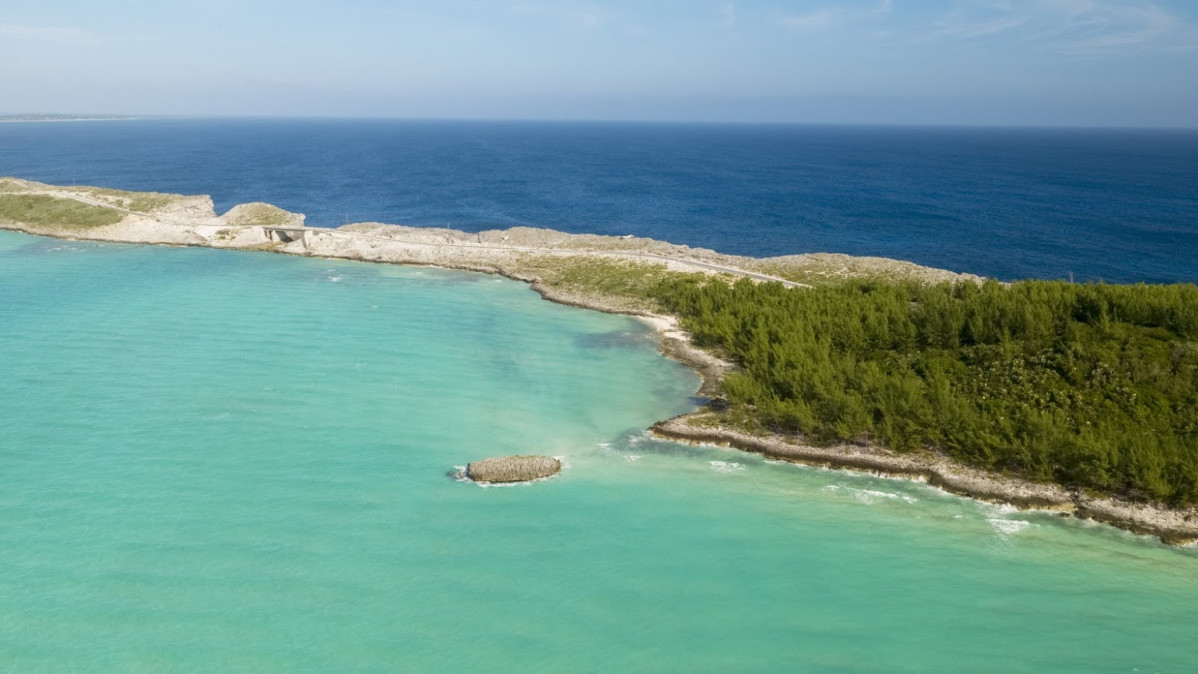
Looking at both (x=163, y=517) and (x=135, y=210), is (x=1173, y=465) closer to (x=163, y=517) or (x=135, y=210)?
(x=163, y=517)

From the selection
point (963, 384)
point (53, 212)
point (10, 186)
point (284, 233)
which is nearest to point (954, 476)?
point (963, 384)

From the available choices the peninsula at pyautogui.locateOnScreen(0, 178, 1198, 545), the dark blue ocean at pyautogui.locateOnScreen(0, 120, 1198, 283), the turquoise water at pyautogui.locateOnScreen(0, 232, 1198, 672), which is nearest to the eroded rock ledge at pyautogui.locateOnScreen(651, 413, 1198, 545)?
the peninsula at pyautogui.locateOnScreen(0, 178, 1198, 545)

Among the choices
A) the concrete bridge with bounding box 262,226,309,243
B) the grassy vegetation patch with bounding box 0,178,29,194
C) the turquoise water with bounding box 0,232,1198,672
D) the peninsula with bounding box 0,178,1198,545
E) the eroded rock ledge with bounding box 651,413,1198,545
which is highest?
the grassy vegetation patch with bounding box 0,178,29,194

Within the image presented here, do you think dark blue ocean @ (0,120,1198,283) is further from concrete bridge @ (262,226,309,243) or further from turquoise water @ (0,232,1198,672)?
turquoise water @ (0,232,1198,672)

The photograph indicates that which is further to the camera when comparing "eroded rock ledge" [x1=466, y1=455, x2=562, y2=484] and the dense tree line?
"eroded rock ledge" [x1=466, y1=455, x2=562, y2=484]

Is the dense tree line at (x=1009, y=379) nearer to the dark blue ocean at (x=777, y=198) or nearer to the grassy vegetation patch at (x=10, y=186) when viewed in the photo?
the dark blue ocean at (x=777, y=198)

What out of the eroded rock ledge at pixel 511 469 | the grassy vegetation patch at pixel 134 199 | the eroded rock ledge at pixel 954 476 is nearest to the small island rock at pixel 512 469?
the eroded rock ledge at pixel 511 469

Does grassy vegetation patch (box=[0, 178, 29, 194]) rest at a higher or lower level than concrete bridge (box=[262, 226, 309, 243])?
higher
